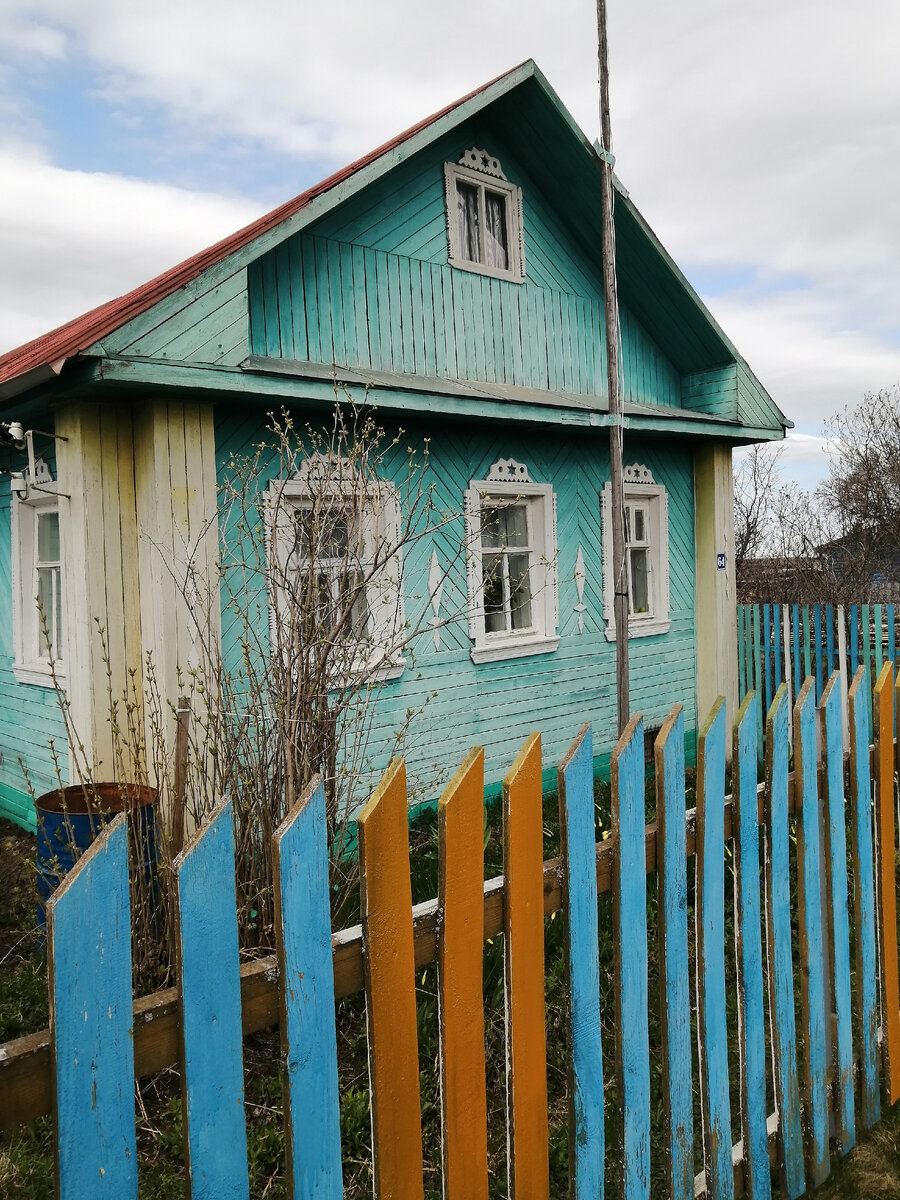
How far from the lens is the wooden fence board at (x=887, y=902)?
3051mm

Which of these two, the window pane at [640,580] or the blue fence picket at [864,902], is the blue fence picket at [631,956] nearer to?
the blue fence picket at [864,902]

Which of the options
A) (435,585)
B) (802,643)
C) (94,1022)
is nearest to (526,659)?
(435,585)

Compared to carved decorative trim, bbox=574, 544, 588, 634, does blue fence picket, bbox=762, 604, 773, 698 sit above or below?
below

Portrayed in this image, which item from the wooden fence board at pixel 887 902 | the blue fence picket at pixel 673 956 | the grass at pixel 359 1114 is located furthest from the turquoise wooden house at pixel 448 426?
the blue fence picket at pixel 673 956

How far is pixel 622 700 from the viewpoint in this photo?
278 inches

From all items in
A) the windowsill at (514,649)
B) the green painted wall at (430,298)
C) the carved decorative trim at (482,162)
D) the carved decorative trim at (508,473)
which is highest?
the carved decorative trim at (482,162)

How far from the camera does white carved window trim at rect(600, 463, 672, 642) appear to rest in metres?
8.92

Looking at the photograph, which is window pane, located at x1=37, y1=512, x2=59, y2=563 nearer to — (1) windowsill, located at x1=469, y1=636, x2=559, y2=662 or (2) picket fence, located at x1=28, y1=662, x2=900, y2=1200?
(1) windowsill, located at x1=469, y1=636, x2=559, y2=662

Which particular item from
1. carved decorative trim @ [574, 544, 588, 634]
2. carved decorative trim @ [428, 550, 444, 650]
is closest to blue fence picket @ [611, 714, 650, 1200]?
carved decorative trim @ [428, 550, 444, 650]

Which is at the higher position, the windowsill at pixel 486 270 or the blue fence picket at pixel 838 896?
the windowsill at pixel 486 270

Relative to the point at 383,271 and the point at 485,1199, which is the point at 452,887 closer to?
the point at 485,1199

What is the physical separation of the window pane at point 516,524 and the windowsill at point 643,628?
1.33 metres

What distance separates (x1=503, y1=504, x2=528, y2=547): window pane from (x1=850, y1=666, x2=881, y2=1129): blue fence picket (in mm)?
5132

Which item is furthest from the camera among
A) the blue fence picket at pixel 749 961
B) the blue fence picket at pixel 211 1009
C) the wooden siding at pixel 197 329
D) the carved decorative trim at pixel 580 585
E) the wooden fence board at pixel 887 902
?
the carved decorative trim at pixel 580 585
